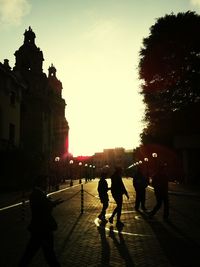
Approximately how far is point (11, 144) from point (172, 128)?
52.6ft

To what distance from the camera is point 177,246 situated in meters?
9.48

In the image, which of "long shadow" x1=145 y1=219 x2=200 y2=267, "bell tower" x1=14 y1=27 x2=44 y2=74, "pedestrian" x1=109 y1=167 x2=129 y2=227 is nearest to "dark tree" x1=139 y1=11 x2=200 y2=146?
"bell tower" x1=14 y1=27 x2=44 y2=74

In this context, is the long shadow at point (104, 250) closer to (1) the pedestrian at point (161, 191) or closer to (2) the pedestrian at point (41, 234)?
(2) the pedestrian at point (41, 234)

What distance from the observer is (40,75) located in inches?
2379

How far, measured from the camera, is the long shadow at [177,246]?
7967mm

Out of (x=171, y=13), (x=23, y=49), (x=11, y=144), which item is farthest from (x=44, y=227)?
(x=23, y=49)

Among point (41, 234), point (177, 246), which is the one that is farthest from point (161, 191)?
point (41, 234)

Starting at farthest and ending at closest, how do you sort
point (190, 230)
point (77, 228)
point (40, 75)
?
1. point (40, 75)
2. point (77, 228)
3. point (190, 230)

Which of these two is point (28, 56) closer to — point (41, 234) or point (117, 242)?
point (117, 242)

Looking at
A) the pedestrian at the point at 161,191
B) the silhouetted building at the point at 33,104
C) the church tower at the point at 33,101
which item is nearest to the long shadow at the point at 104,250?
the pedestrian at the point at 161,191

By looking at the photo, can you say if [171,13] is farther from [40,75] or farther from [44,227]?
[44,227]

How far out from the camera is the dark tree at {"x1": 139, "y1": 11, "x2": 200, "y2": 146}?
129 ft

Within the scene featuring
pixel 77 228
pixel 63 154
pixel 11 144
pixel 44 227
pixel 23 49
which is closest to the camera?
pixel 44 227

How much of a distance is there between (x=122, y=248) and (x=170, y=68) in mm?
33270
